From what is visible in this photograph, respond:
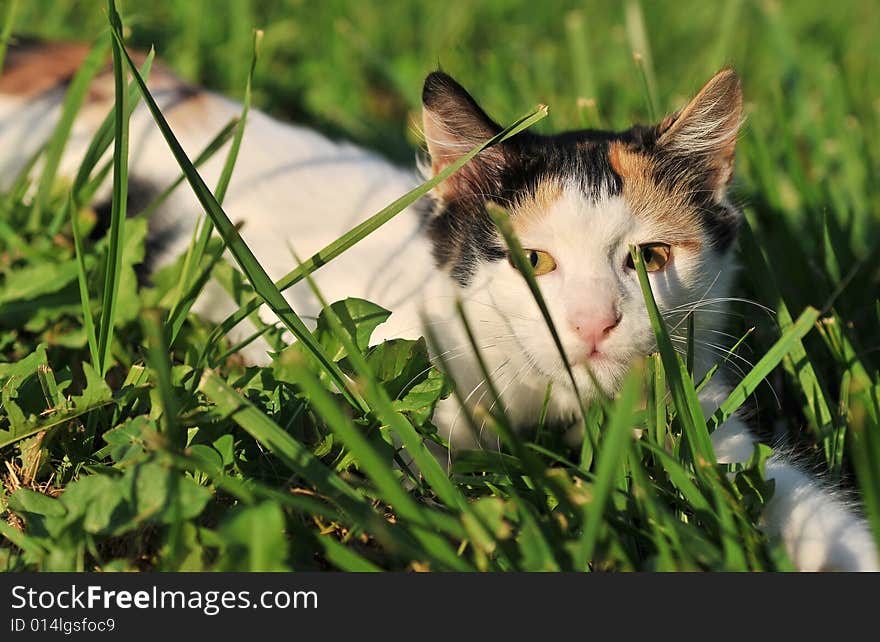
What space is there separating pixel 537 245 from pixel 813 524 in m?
0.65

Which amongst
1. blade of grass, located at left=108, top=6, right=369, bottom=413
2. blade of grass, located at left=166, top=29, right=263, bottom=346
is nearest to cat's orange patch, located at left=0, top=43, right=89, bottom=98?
blade of grass, located at left=166, top=29, right=263, bottom=346

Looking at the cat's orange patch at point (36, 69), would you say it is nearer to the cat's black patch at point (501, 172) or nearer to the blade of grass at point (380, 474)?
the cat's black patch at point (501, 172)

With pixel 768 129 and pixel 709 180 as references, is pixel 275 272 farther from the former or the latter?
pixel 768 129

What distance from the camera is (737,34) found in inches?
175

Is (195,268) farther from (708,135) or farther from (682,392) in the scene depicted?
(708,135)

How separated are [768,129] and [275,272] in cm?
233

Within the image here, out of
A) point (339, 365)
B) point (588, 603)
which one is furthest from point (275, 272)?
point (588, 603)

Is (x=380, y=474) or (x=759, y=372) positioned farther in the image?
(x=759, y=372)

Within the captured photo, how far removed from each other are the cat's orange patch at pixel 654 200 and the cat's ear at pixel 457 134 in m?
0.25

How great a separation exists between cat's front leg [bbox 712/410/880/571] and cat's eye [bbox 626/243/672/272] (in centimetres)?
39

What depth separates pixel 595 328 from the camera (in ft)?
4.57

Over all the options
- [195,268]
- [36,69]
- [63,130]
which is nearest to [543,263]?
[195,268]

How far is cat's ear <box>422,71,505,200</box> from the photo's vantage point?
1.59 metres

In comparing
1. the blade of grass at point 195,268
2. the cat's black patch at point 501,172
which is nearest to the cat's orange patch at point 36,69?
the blade of grass at point 195,268
